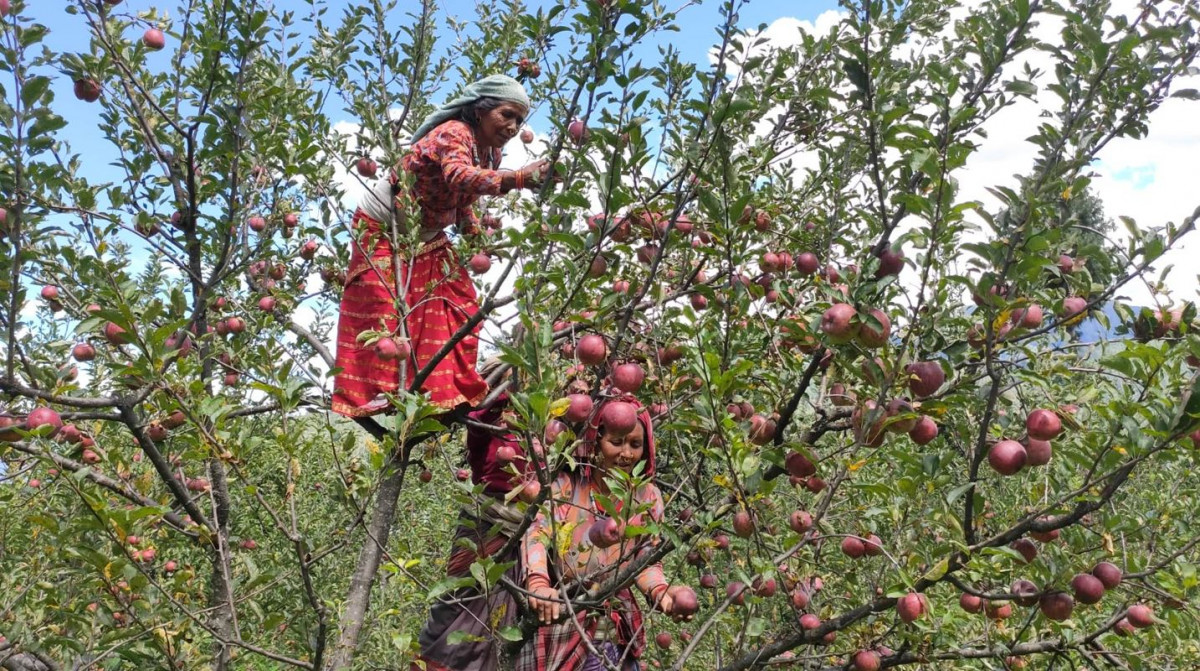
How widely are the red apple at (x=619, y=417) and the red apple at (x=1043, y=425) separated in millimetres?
879

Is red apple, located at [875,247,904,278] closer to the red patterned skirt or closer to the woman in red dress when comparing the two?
the woman in red dress

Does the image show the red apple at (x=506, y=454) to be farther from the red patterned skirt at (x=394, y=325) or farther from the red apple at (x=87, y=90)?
the red apple at (x=87, y=90)

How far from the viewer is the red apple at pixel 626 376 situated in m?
1.97

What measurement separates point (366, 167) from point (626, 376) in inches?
60.6

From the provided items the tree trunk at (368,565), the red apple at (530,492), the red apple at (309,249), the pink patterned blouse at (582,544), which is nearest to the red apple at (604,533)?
the pink patterned blouse at (582,544)

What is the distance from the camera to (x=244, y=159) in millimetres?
2225

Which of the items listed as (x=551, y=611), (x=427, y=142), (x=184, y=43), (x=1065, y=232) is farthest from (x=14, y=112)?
(x=1065, y=232)

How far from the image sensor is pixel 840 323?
151 centimetres

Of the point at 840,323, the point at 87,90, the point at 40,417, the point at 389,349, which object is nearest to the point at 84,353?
the point at 40,417

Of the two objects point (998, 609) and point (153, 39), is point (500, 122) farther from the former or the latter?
point (998, 609)

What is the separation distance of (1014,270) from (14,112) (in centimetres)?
214

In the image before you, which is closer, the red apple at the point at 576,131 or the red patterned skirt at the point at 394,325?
the red apple at the point at 576,131

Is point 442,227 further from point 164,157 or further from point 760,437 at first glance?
point 760,437

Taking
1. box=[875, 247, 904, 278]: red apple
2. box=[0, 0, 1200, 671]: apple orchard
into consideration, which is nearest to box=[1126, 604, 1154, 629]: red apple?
box=[0, 0, 1200, 671]: apple orchard
